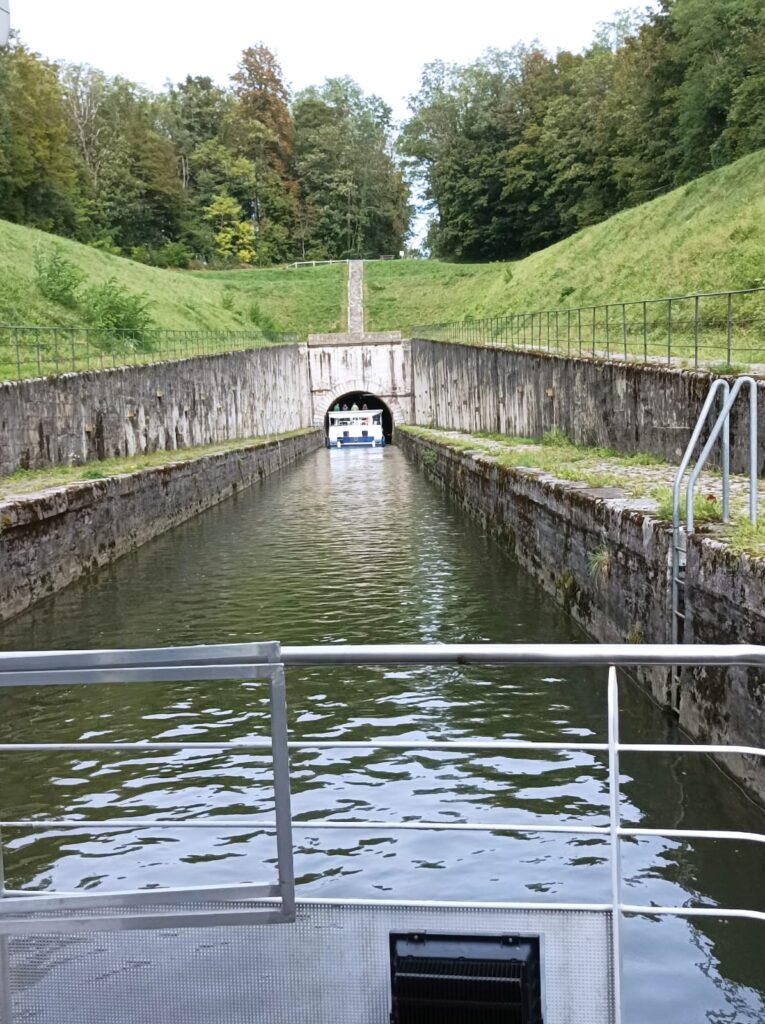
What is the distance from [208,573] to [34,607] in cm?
330

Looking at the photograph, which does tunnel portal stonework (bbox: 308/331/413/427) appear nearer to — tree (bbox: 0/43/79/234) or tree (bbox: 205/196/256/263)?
tree (bbox: 0/43/79/234)

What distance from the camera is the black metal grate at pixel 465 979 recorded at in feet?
10.8

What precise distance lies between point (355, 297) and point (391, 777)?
214 feet

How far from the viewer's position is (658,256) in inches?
1531

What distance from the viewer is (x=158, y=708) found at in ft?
35.0

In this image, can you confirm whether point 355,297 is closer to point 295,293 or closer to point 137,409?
point 295,293

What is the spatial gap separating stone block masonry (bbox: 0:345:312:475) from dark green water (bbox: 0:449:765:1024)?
557 cm

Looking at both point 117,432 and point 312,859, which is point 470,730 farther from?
point 117,432

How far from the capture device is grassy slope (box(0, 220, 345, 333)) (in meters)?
37.3

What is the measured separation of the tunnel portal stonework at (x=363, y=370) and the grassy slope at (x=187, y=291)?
4.82 meters

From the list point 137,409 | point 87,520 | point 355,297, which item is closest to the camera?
point 87,520

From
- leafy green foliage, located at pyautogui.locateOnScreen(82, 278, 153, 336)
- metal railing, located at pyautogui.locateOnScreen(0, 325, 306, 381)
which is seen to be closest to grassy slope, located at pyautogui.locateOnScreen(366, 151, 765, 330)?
metal railing, located at pyautogui.locateOnScreen(0, 325, 306, 381)

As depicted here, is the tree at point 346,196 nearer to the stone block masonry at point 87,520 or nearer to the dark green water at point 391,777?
the stone block masonry at point 87,520

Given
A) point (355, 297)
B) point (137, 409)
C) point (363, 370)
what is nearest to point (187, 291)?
point (363, 370)
